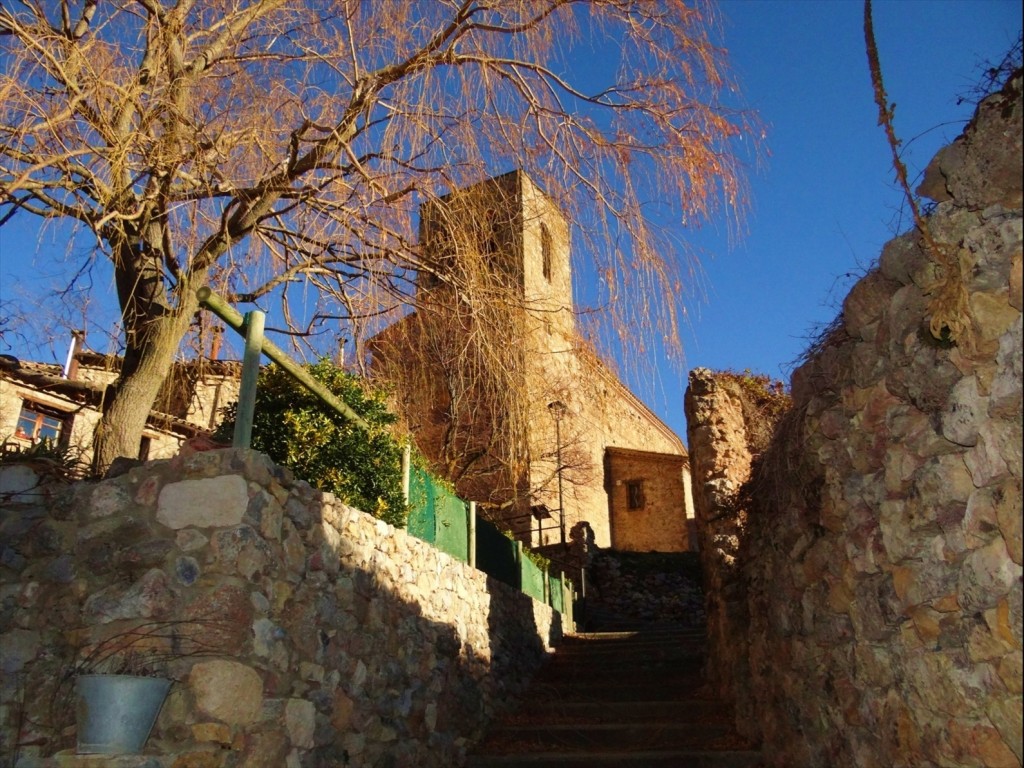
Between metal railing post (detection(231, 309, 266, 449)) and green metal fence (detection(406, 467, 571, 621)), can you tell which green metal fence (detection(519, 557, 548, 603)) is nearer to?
green metal fence (detection(406, 467, 571, 621))

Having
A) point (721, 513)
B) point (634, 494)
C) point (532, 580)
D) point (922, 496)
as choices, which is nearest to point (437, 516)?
point (721, 513)

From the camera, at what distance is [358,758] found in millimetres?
4066

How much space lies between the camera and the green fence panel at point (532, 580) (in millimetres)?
8750

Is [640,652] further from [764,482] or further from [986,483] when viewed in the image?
[986,483]

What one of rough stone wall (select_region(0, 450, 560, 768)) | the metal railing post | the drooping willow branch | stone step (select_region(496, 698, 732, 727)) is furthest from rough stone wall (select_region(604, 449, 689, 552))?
the drooping willow branch

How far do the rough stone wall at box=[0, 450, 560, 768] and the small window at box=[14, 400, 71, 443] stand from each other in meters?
9.30

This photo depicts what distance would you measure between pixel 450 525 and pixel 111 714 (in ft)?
11.4

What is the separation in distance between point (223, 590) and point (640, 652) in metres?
5.95

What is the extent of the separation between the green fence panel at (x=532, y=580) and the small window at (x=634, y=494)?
11888mm

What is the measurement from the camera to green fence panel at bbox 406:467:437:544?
5410mm

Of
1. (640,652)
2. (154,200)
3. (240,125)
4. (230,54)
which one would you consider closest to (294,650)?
(154,200)

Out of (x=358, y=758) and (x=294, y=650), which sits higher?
(x=294, y=650)

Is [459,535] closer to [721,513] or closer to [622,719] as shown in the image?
[622,719]

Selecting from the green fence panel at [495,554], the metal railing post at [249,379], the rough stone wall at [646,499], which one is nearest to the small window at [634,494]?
the rough stone wall at [646,499]
